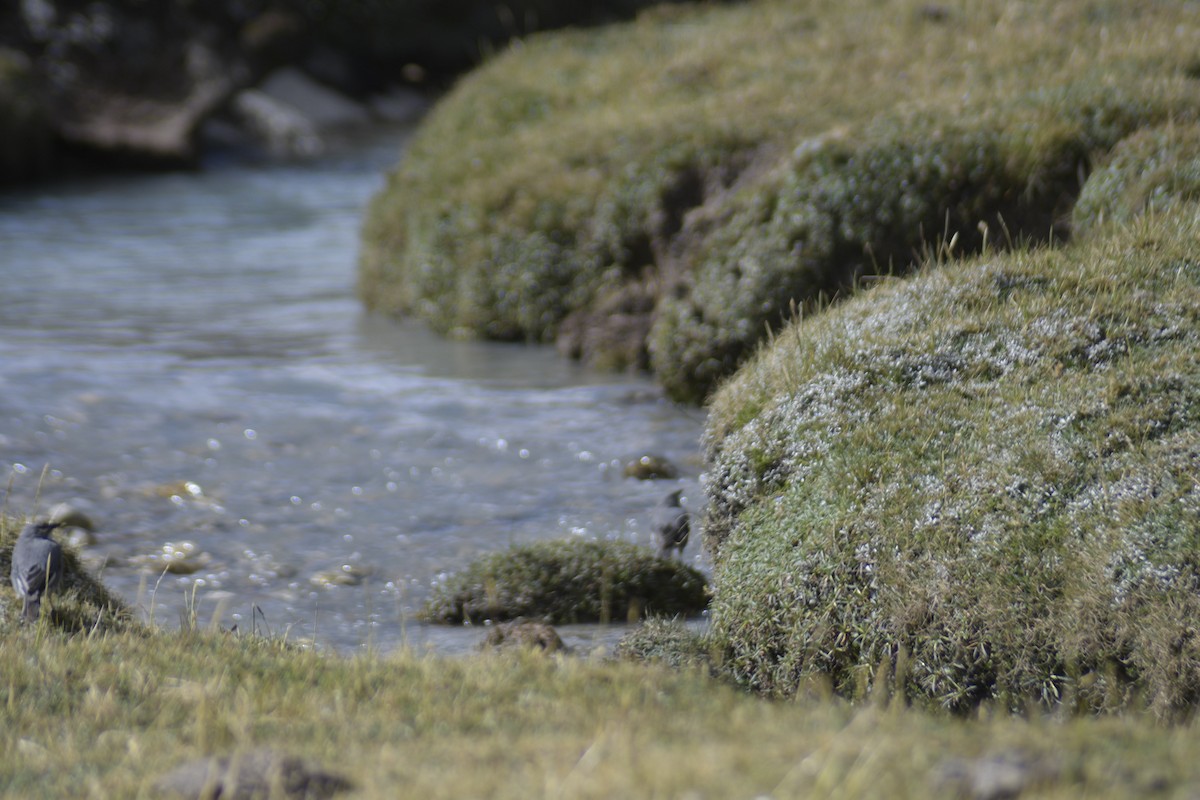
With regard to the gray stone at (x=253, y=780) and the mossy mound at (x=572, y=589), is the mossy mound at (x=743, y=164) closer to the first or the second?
the mossy mound at (x=572, y=589)

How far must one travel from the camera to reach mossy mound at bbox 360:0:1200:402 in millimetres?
11031

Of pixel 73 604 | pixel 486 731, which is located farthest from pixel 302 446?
pixel 486 731

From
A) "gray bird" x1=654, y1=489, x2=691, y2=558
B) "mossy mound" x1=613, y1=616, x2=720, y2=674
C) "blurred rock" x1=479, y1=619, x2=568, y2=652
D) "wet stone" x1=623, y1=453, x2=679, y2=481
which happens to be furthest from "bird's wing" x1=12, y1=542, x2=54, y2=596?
"wet stone" x1=623, y1=453, x2=679, y2=481

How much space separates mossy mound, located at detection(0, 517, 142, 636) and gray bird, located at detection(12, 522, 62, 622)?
56 mm

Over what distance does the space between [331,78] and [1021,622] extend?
139 feet

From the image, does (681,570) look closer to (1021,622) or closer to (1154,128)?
(1021,622)

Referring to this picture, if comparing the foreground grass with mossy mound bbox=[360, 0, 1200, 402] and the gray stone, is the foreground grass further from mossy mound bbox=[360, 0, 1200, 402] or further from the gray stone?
mossy mound bbox=[360, 0, 1200, 402]

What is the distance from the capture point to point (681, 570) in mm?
7586

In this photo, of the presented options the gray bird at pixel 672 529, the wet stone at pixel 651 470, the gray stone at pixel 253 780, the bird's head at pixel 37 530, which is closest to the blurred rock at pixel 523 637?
the gray bird at pixel 672 529

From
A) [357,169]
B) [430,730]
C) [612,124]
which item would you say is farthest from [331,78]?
[430,730]

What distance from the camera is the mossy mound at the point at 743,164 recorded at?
11031mm

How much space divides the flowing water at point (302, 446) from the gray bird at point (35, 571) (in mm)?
724

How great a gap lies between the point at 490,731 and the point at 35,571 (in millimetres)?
Answer: 2910

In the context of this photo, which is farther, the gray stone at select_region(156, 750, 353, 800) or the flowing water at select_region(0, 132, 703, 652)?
the flowing water at select_region(0, 132, 703, 652)
